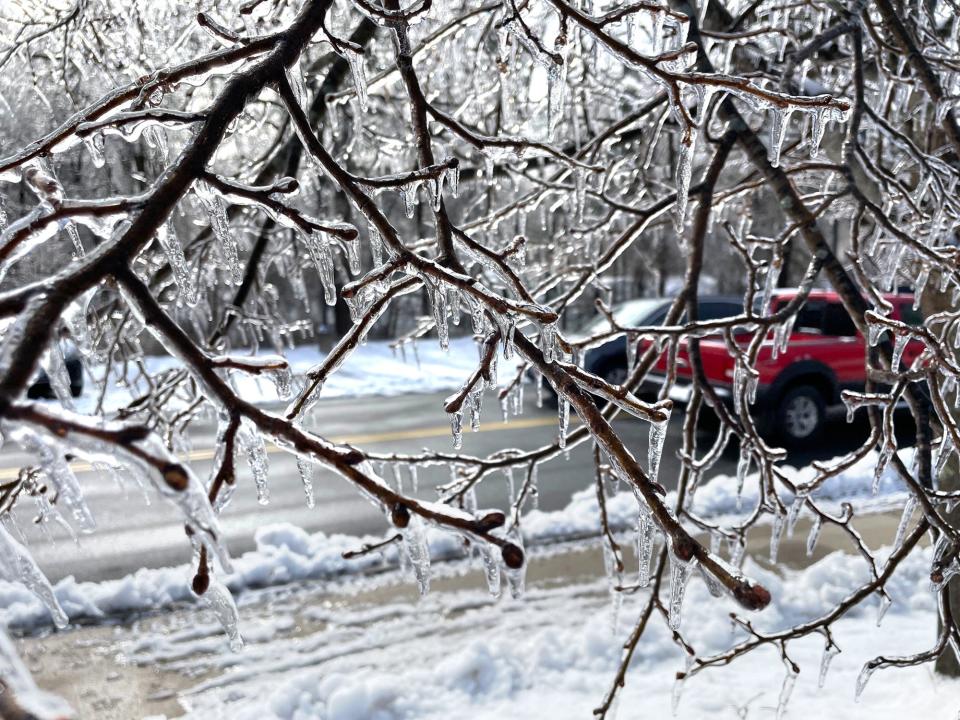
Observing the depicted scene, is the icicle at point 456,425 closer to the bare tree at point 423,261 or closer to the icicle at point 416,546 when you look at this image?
the bare tree at point 423,261

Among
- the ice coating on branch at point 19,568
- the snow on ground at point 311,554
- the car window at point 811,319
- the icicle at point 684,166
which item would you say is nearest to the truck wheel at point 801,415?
the car window at point 811,319

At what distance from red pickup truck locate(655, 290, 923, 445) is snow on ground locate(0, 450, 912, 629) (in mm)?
1164

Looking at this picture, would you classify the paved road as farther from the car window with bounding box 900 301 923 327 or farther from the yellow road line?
the car window with bounding box 900 301 923 327

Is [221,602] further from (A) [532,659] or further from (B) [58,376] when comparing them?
(A) [532,659]

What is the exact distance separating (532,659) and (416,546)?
337 cm

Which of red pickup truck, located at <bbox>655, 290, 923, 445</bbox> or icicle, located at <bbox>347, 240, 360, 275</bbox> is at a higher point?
icicle, located at <bbox>347, 240, 360, 275</bbox>

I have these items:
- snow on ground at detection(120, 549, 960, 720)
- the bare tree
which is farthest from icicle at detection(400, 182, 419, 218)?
snow on ground at detection(120, 549, 960, 720)

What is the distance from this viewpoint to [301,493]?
7.42 metres

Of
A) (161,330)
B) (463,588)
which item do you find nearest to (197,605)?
(463,588)

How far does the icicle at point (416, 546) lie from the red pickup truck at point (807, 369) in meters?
7.19

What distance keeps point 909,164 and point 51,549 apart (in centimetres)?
668

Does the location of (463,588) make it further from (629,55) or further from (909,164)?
(629,55)

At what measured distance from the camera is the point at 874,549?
5.40m

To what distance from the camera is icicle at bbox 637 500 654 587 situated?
1.15 metres
